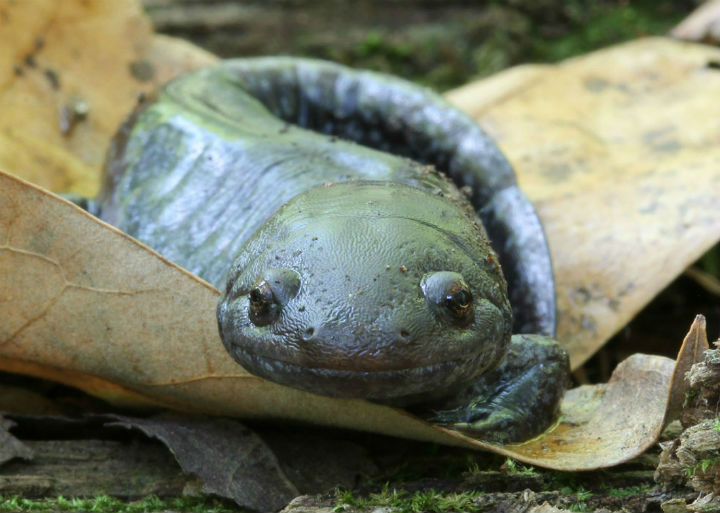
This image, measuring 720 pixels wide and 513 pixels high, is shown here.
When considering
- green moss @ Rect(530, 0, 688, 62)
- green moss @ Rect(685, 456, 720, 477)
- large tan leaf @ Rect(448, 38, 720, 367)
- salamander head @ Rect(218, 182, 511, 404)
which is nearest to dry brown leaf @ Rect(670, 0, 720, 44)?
large tan leaf @ Rect(448, 38, 720, 367)

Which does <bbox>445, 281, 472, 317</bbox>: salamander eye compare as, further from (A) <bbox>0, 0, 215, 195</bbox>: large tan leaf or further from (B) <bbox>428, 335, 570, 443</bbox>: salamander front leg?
(A) <bbox>0, 0, 215, 195</bbox>: large tan leaf

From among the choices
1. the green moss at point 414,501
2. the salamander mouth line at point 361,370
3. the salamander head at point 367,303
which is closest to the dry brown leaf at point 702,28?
the salamander head at point 367,303

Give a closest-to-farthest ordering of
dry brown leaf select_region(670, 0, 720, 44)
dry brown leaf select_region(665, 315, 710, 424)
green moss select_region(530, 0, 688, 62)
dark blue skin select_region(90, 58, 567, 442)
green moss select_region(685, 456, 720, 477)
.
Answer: green moss select_region(685, 456, 720, 477) < dry brown leaf select_region(665, 315, 710, 424) < dark blue skin select_region(90, 58, 567, 442) < dry brown leaf select_region(670, 0, 720, 44) < green moss select_region(530, 0, 688, 62)

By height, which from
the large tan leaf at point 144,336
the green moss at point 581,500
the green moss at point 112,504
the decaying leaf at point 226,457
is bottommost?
the green moss at point 112,504

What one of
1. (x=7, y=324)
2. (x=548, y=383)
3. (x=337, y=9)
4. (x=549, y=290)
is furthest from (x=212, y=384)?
(x=337, y=9)

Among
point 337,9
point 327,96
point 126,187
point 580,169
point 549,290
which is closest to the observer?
point 549,290

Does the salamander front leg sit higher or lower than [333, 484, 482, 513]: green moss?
lower

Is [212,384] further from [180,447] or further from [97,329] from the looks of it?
[97,329]

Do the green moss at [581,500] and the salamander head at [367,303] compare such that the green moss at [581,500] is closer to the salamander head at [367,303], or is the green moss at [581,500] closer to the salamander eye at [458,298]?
the salamander head at [367,303]
